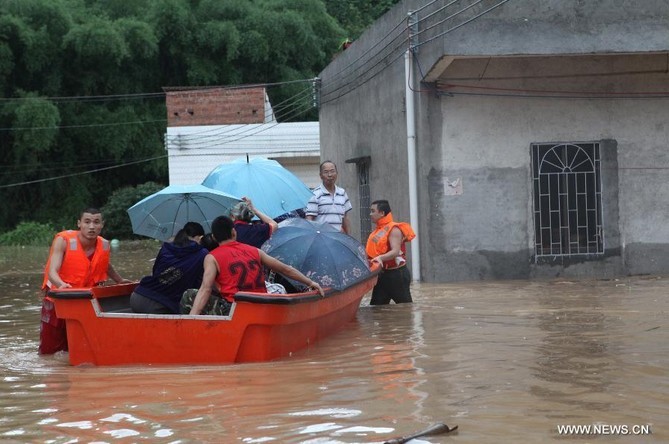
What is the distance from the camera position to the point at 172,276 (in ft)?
31.5

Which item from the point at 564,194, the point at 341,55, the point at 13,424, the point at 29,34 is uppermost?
the point at 29,34

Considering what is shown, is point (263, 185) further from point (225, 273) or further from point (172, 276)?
point (225, 273)

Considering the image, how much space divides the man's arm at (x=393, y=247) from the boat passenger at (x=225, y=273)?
3252mm

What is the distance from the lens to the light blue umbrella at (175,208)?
11328 millimetres

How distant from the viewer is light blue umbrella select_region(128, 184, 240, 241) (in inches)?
446

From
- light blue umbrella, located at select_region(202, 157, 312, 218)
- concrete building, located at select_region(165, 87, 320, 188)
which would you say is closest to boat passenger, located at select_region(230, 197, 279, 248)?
light blue umbrella, located at select_region(202, 157, 312, 218)

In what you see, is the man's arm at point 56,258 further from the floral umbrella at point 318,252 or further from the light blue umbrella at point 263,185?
the light blue umbrella at point 263,185

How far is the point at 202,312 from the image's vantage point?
917cm

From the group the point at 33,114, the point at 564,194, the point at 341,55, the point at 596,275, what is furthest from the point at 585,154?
the point at 33,114

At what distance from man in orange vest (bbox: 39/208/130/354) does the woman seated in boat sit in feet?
2.28

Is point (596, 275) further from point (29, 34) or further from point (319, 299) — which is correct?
point (29, 34)

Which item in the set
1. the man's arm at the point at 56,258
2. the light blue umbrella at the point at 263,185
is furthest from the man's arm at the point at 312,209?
the man's arm at the point at 56,258

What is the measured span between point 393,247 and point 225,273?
146 inches

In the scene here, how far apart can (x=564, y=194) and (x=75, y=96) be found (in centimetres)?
3017
